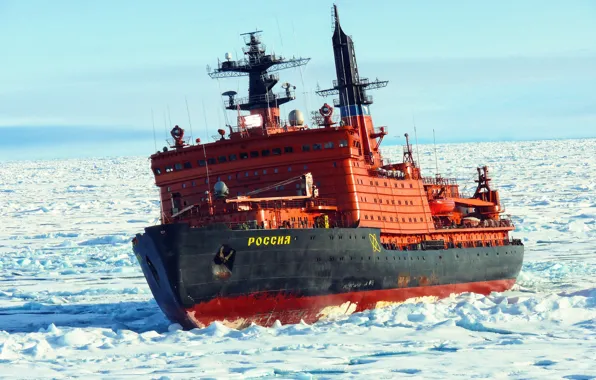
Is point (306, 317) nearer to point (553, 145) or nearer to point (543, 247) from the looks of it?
point (543, 247)

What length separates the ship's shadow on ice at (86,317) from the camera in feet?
86.1

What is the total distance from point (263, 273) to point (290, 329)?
186 cm

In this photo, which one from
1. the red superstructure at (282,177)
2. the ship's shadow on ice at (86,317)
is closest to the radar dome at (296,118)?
the red superstructure at (282,177)

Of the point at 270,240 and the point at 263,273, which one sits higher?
the point at 270,240

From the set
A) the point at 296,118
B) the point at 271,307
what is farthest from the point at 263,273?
the point at 296,118

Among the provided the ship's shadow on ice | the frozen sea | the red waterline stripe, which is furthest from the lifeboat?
the ship's shadow on ice

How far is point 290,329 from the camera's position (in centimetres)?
2416

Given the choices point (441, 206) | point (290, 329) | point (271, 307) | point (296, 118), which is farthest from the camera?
point (441, 206)

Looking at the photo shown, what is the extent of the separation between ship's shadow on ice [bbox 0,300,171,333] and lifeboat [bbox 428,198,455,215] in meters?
11.7

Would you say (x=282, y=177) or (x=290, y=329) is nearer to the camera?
(x=290, y=329)

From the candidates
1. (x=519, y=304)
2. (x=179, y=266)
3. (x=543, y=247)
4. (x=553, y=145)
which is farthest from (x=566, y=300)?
(x=553, y=145)

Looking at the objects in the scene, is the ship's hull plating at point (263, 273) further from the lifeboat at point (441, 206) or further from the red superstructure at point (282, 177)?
the lifeboat at point (441, 206)

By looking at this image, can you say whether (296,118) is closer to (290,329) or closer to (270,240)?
(270,240)

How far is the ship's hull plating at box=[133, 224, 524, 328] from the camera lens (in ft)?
80.1
